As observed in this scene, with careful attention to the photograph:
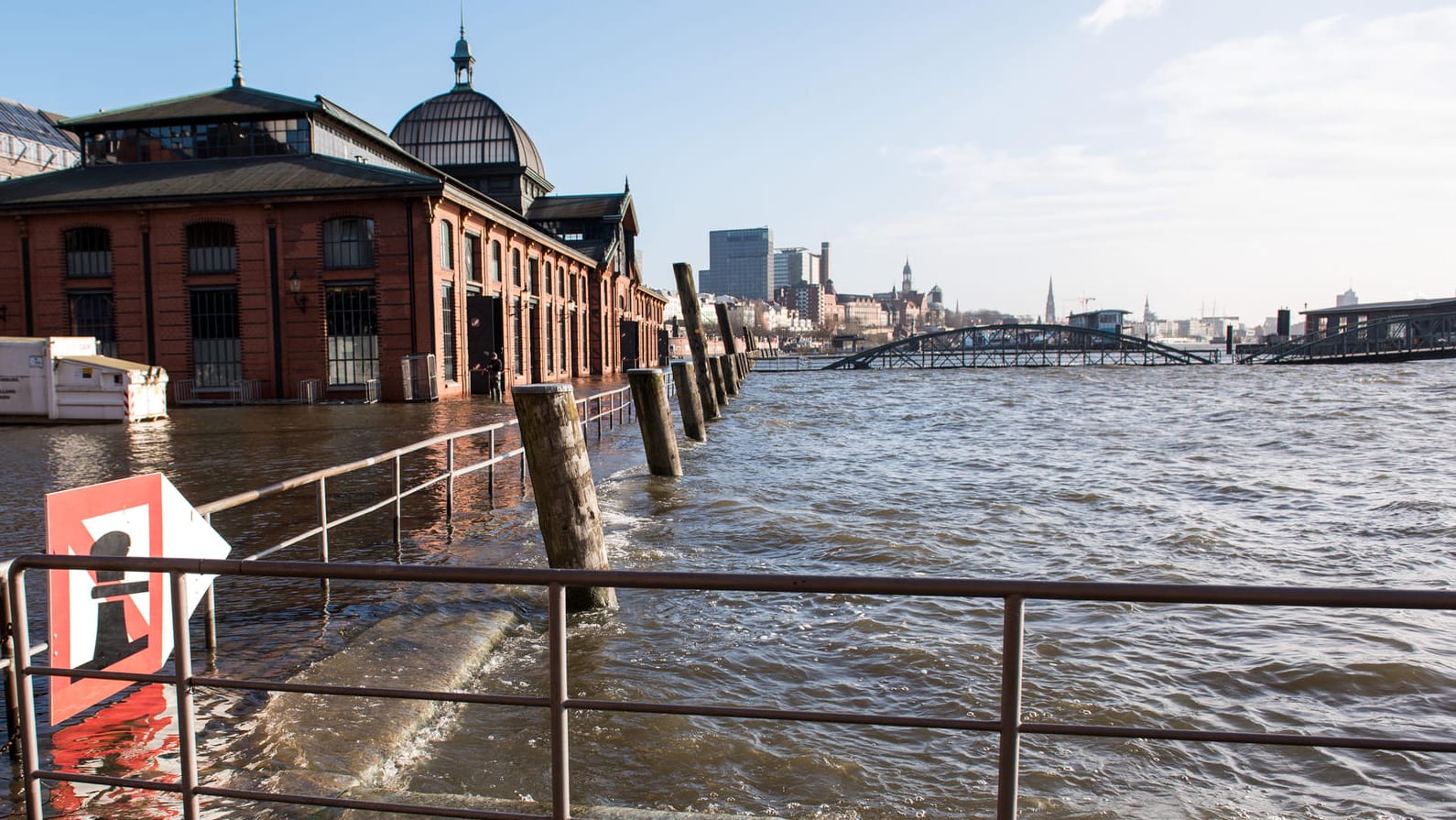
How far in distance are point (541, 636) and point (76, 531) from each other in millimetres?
3010

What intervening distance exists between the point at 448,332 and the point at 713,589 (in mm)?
27441

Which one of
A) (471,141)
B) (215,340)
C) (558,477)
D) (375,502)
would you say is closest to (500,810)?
(558,477)

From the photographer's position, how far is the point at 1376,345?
82.1 metres

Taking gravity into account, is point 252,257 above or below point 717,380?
above

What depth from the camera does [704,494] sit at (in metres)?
12.0

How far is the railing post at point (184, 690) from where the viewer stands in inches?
108

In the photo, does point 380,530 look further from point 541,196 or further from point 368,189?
point 541,196

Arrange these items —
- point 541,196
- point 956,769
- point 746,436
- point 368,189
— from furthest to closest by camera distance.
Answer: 1. point 541,196
2. point 368,189
3. point 746,436
4. point 956,769

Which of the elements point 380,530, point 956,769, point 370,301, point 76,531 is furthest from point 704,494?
point 370,301

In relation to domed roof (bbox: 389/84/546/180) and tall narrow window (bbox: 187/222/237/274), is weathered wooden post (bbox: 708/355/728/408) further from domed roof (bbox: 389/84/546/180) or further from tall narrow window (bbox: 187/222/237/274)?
domed roof (bbox: 389/84/546/180)

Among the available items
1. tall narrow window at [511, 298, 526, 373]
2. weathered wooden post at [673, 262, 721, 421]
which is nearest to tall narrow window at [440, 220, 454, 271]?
tall narrow window at [511, 298, 526, 373]

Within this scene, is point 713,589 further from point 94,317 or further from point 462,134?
point 462,134

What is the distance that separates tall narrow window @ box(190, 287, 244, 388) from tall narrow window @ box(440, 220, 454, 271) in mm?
6171

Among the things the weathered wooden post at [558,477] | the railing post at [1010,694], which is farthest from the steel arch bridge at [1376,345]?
the railing post at [1010,694]
